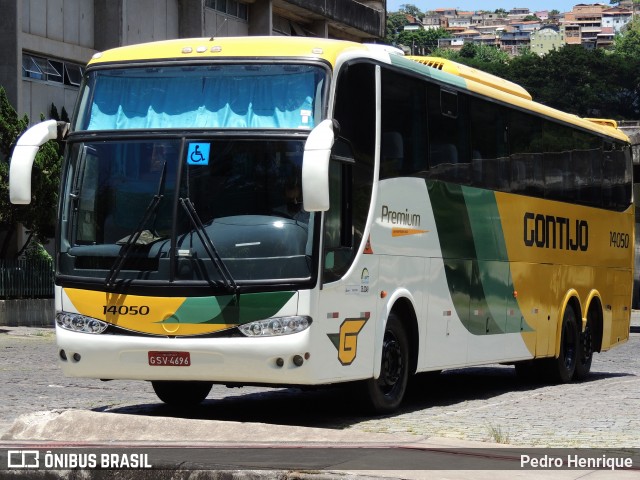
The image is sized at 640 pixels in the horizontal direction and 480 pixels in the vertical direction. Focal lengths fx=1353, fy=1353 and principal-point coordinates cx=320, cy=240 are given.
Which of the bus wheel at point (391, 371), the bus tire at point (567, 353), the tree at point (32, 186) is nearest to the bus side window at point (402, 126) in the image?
the bus wheel at point (391, 371)

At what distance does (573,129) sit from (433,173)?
6045 mm

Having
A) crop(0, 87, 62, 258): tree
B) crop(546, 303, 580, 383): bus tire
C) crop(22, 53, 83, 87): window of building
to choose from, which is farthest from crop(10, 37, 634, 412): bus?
crop(22, 53, 83, 87): window of building

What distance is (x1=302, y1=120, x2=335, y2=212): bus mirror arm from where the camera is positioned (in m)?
10.4

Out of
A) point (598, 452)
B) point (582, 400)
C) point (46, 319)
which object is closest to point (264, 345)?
point (598, 452)

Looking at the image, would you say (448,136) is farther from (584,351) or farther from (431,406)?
(584,351)

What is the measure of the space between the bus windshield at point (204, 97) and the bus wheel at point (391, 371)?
99.3 inches

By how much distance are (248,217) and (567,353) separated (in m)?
8.72

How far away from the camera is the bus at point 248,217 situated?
37.1 feet

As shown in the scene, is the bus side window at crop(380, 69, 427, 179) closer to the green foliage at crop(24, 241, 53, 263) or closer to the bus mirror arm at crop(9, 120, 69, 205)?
the bus mirror arm at crop(9, 120, 69, 205)

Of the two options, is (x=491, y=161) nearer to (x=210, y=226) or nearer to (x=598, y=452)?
(x=210, y=226)

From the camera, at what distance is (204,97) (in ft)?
39.1

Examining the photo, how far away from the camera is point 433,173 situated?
14.1 meters

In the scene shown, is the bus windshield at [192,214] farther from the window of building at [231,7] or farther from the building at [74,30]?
the window of building at [231,7]

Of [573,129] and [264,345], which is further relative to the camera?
[573,129]
